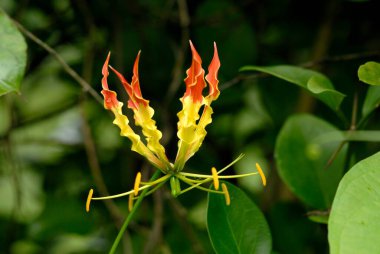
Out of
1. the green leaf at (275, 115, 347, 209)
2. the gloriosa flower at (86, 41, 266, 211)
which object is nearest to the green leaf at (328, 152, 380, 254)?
the gloriosa flower at (86, 41, 266, 211)

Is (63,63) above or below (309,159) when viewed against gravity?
above

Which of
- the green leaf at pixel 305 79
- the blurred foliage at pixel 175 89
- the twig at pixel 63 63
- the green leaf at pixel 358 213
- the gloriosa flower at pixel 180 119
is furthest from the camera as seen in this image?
the blurred foliage at pixel 175 89

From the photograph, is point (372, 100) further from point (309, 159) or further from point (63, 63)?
point (63, 63)

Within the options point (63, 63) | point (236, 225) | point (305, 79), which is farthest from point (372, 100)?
point (63, 63)

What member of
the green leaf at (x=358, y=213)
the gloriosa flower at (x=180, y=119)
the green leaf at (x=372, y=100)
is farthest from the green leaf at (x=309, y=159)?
the green leaf at (x=358, y=213)

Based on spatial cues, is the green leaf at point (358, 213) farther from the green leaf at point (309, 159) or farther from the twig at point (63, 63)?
the twig at point (63, 63)

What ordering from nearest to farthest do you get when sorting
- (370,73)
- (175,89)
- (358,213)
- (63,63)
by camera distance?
(358,213) → (370,73) → (63,63) → (175,89)

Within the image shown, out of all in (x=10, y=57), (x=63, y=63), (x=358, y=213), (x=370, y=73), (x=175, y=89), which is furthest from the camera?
(x=175, y=89)
